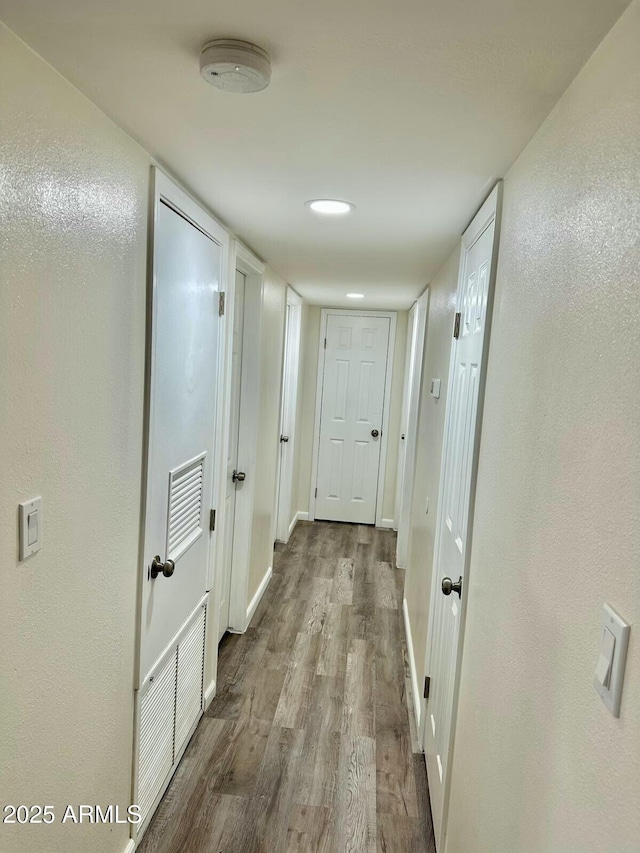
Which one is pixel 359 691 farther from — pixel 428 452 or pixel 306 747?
pixel 428 452

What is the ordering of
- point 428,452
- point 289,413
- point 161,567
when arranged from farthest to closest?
point 289,413 → point 428,452 → point 161,567

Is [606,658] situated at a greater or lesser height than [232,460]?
greater

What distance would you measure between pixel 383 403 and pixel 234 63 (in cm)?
462

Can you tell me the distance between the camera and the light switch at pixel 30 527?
1.10 meters

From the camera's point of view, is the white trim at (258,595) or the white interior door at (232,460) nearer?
the white interior door at (232,460)

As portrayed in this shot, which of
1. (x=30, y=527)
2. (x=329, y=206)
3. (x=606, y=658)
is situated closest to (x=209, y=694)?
(x=30, y=527)

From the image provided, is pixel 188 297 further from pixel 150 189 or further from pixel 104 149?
pixel 104 149

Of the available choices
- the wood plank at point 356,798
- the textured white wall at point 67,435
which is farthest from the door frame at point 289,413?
the textured white wall at point 67,435

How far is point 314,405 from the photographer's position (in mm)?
5551

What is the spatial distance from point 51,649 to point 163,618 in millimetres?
706

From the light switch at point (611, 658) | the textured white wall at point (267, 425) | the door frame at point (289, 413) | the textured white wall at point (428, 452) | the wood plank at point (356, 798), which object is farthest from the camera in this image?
the door frame at point (289, 413)

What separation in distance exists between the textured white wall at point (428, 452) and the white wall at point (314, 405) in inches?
70.5

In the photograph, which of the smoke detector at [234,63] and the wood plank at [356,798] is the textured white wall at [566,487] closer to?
the smoke detector at [234,63]

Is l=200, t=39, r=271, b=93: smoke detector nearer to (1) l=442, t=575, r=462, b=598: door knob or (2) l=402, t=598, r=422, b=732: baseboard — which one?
(1) l=442, t=575, r=462, b=598: door knob
